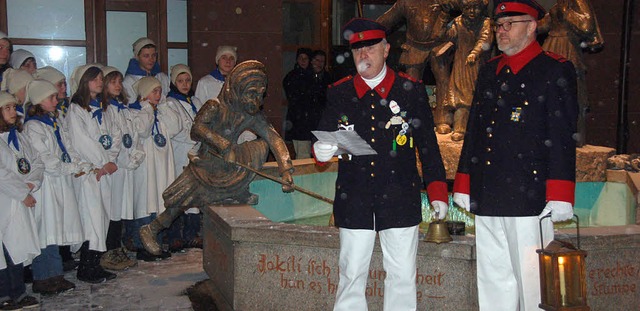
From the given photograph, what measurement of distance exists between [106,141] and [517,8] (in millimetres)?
4428

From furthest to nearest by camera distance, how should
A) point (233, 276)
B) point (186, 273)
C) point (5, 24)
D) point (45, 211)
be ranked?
point (5, 24), point (186, 273), point (45, 211), point (233, 276)

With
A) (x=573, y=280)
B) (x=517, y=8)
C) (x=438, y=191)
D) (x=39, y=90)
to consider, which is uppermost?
(x=517, y=8)

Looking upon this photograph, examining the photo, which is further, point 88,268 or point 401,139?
point 88,268

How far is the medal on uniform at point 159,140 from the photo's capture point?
836 centimetres

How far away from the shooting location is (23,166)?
6488mm

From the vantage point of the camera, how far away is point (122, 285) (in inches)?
274

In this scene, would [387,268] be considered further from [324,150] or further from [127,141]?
[127,141]

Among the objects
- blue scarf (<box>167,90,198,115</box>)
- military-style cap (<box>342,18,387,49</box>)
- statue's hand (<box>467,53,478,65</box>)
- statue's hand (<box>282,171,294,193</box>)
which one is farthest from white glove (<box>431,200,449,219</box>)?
blue scarf (<box>167,90,198,115</box>)

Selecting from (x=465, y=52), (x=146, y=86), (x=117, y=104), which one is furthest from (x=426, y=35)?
(x=117, y=104)

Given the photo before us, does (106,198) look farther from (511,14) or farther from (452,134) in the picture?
(511,14)

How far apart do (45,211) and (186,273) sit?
4.49 feet

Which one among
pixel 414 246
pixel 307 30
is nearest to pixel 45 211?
pixel 414 246

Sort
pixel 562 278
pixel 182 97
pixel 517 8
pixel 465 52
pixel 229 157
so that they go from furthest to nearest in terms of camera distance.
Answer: pixel 182 97
pixel 465 52
pixel 229 157
pixel 517 8
pixel 562 278

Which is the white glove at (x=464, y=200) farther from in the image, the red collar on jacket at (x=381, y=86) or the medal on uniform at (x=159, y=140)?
the medal on uniform at (x=159, y=140)
